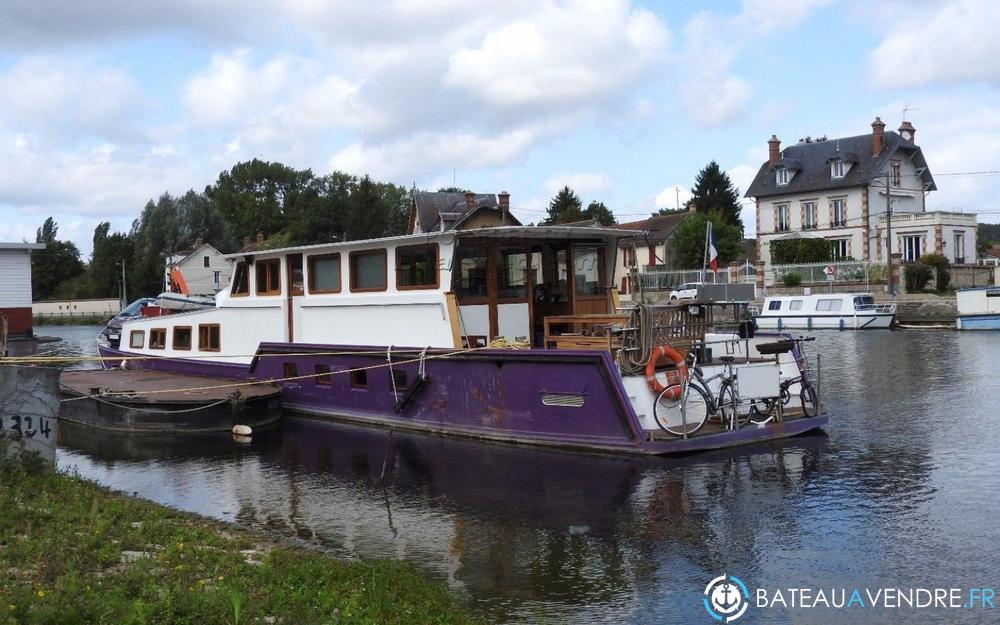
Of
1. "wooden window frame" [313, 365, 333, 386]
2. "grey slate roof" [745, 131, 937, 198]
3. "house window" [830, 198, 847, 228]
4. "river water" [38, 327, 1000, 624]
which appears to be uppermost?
"grey slate roof" [745, 131, 937, 198]

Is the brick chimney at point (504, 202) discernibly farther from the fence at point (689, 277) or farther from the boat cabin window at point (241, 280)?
the boat cabin window at point (241, 280)

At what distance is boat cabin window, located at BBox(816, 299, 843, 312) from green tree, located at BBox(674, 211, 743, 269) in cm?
1719

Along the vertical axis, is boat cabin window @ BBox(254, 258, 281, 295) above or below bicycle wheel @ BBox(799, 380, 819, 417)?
above

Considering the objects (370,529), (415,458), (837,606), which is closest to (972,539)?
(837,606)

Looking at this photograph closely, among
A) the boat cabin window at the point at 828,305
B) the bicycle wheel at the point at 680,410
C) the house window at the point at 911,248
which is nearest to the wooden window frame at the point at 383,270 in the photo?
the bicycle wheel at the point at 680,410

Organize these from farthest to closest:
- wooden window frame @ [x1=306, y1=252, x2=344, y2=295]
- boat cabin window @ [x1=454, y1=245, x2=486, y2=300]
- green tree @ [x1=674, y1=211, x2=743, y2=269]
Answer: green tree @ [x1=674, y1=211, x2=743, y2=269]
wooden window frame @ [x1=306, y1=252, x2=344, y2=295]
boat cabin window @ [x1=454, y1=245, x2=486, y2=300]

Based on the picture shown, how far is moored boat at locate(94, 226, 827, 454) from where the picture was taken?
45.3ft

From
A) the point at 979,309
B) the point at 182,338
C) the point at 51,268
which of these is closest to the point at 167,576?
the point at 182,338

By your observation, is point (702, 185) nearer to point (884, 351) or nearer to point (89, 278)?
point (884, 351)

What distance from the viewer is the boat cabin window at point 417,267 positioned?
16.3 meters

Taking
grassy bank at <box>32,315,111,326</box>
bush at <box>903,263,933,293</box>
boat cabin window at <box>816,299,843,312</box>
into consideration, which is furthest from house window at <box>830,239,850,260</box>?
grassy bank at <box>32,315,111,326</box>

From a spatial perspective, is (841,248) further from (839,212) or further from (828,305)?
(828,305)

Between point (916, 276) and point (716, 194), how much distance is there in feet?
122

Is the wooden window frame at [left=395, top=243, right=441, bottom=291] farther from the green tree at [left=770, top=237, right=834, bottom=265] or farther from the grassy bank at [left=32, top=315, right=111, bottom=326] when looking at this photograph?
the grassy bank at [left=32, top=315, right=111, bottom=326]
